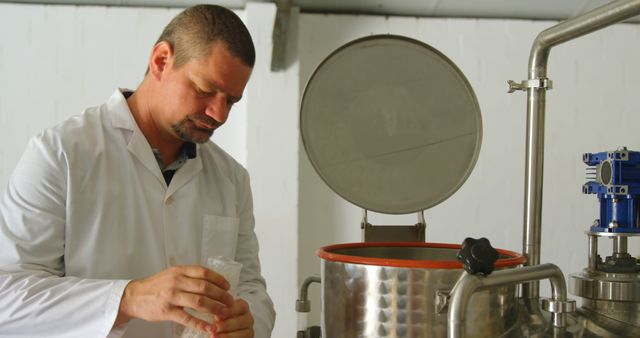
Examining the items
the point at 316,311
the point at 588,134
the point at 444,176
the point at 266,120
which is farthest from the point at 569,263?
the point at 444,176

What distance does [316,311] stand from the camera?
302 centimetres

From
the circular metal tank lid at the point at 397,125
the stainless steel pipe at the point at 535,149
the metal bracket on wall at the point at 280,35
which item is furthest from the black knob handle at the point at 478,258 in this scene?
the metal bracket on wall at the point at 280,35

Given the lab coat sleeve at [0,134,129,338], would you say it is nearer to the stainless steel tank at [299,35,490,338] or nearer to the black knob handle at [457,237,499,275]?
the stainless steel tank at [299,35,490,338]

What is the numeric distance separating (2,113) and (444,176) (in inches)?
95.0

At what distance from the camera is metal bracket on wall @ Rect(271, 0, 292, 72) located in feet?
9.23

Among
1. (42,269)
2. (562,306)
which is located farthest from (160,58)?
(562,306)

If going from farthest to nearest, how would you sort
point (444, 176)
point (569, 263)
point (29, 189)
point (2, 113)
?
point (569, 263), point (2, 113), point (444, 176), point (29, 189)

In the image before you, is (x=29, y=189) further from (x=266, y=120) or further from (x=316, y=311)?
(x=316, y=311)

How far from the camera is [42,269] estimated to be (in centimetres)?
109

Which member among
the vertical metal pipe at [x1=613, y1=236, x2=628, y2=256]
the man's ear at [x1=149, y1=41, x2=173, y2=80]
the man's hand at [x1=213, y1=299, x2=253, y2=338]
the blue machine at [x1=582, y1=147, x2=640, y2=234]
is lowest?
the man's hand at [x1=213, y1=299, x2=253, y2=338]

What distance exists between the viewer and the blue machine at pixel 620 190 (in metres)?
1.01

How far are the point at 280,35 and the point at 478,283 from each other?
2312mm

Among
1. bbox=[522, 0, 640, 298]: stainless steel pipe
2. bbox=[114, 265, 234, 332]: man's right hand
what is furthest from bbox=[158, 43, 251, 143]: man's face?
bbox=[522, 0, 640, 298]: stainless steel pipe

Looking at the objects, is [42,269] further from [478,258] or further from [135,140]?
[478,258]
